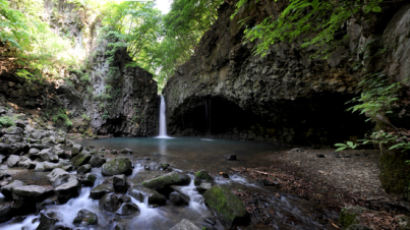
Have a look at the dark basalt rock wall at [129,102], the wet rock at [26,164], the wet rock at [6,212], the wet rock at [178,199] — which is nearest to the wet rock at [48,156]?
the wet rock at [26,164]

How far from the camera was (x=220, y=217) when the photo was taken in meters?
2.19

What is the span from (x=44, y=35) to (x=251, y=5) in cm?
1232

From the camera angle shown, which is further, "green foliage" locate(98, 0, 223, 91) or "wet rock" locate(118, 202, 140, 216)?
"green foliage" locate(98, 0, 223, 91)

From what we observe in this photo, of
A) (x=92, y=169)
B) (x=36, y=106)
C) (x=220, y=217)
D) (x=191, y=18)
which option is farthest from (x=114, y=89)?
(x=220, y=217)

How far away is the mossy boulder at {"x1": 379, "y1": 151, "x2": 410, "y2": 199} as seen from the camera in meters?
2.17

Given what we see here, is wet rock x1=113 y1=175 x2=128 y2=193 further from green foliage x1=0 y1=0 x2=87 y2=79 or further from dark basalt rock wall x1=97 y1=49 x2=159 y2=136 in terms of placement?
dark basalt rock wall x1=97 y1=49 x2=159 y2=136

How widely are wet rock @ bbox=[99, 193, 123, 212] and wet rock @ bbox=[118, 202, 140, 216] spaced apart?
12 centimetres

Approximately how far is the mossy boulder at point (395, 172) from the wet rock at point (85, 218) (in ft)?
14.0

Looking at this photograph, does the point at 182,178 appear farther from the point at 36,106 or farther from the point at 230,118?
the point at 36,106

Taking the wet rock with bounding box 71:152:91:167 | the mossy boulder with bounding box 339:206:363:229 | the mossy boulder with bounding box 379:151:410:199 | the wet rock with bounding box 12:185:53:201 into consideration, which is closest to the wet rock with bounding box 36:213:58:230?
the wet rock with bounding box 12:185:53:201

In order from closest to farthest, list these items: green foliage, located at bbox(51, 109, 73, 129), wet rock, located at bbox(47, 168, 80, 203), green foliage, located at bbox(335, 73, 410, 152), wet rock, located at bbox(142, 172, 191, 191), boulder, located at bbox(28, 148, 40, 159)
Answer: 1. green foliage, located at bbox(335, 73, 410, 152)
2. wet rock, located at bbox(47, 168, 80, 203)
3. wet rock, located at bbox(142, 172, 191, 191)
4. boulder, located at bbox(28, 148, 40, 159)
5. green foliage, located at bbox(51, 109, 73, 129)

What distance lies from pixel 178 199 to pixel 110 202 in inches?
40.5

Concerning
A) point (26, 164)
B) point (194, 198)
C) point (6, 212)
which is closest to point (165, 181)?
point (194, 198)

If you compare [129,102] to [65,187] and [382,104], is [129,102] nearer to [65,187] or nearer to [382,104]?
[65,187]
